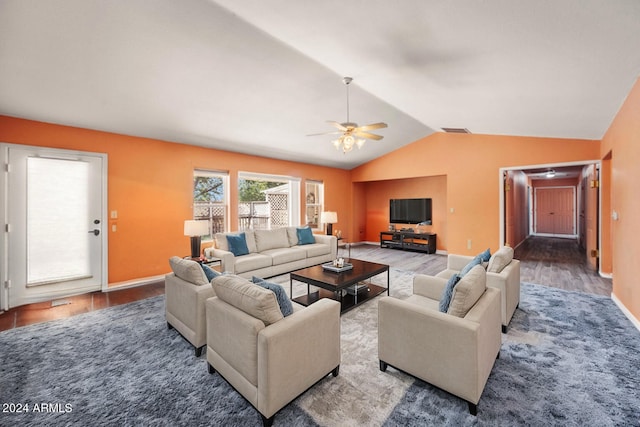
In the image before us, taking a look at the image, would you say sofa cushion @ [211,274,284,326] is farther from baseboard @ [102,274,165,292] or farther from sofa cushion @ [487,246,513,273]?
baseboard @ [102,274,165,292]

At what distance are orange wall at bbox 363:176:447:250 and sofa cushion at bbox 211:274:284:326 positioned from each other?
6.76 metres

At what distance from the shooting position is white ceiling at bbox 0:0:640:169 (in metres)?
2.04

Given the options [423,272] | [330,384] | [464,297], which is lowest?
[330,384]

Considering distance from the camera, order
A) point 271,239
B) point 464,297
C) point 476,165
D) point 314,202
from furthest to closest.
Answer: point 314,202
point 476,165
point 271,239
point 464,297

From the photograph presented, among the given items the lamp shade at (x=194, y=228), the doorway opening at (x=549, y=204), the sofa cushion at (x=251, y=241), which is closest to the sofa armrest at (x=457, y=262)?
the sofa cushion at (x=251, y=241)

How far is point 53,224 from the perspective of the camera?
3.78 m

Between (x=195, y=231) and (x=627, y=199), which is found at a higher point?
(x=627, y=199)

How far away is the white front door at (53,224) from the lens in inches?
139

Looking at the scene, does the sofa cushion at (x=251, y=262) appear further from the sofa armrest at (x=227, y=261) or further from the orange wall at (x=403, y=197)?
the orange wall at (x=403, y=197)

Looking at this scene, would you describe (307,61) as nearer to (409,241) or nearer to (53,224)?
(53,224)

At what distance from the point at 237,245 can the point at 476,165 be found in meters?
5.36

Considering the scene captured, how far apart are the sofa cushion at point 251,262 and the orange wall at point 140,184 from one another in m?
1.45

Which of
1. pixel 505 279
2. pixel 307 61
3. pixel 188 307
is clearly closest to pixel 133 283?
pixel 188 307

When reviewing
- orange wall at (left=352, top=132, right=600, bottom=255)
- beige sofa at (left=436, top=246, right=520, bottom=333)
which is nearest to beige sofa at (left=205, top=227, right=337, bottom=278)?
beige sofa at (left=436, top=246, right=520, bottom=333)
